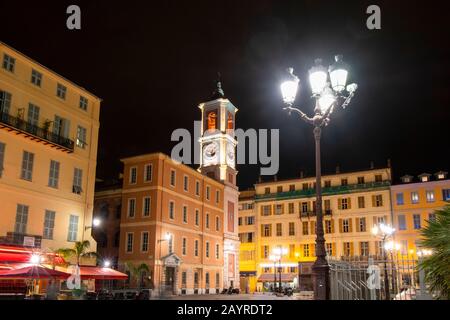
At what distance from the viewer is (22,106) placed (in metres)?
29.3

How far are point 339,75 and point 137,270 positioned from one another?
1241 inches

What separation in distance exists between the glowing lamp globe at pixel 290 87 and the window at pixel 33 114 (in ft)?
66.7

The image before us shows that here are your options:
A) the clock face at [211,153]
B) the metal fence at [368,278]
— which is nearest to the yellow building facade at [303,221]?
the clock face at [211,153]

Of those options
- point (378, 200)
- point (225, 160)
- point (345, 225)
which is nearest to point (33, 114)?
point (225, 160)

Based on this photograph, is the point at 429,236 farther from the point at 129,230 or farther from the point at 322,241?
the point at 129,230

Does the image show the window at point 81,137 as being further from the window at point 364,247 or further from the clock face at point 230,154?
the window at point 364,247

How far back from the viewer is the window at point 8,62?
28.4 meters

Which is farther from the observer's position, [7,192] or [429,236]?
[7,192]

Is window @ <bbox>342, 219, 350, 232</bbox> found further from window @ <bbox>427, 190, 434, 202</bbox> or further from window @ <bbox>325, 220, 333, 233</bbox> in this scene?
window @ <bbox>427, 190, 434, 202</bbox>

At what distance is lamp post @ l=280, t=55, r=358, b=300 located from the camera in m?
12.9

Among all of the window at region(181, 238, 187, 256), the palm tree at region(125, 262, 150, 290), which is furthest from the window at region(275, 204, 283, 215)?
the palm tree at region(125, 262, 150, 290)

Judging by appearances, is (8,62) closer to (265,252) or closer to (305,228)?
(305,228)

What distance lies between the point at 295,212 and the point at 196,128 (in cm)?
1902
